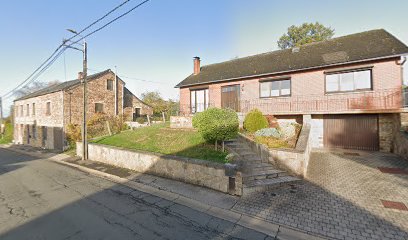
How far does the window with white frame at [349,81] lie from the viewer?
12.5 meters

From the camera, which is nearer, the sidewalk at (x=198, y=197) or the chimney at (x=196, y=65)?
the sidewalk at (x=198, y=197)

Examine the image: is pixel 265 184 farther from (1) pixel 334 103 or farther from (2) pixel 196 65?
(2) pixel 196 65

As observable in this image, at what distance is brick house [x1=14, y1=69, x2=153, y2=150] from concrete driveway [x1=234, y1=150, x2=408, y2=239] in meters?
20.1

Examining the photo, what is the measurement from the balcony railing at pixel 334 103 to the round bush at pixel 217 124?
7.12m

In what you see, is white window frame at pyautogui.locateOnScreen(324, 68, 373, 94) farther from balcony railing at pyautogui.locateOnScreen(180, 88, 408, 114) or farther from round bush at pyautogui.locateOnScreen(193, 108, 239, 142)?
round bush at pyautogui.locateOnScreen(193, 108, 239, 142)

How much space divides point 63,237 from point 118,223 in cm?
120

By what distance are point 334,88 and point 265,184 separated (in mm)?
10066

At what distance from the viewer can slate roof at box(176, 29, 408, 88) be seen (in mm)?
12438

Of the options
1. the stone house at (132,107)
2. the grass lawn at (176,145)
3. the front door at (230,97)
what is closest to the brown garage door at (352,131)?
the front door at (230,97)

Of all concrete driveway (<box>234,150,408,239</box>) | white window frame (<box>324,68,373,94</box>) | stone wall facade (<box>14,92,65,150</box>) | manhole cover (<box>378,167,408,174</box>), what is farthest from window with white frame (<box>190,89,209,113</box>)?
manhole cover (<box>378,167,408,174</box>)

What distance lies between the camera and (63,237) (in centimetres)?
464

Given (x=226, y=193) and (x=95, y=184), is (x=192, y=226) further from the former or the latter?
(x=95, y=184)

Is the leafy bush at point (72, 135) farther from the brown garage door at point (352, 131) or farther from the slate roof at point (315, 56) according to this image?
the brown garage door at point (352, 131)

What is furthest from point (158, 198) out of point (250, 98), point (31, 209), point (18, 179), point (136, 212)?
point (250, 98)
